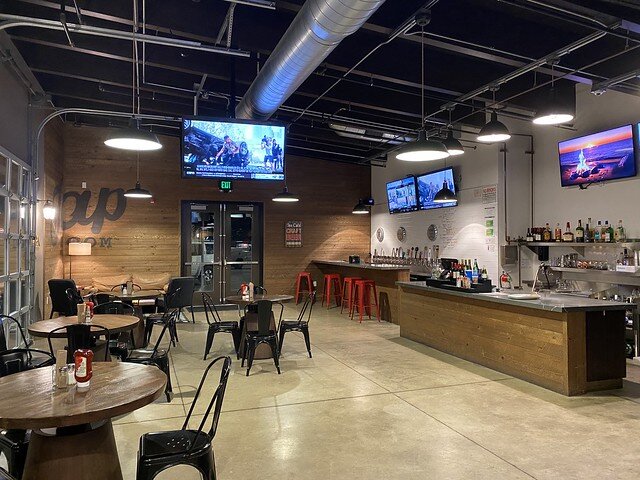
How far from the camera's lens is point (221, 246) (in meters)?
11.0

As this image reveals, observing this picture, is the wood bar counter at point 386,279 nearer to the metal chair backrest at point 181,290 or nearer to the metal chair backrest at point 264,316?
the metal chair backrest at point 181,290

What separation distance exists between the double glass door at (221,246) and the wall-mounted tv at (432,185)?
3852 millimetres

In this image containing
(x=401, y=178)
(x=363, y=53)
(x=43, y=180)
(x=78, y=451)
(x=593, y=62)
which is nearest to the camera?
(x=78, y=451)

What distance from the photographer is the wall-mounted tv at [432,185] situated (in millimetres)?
Result: 8852

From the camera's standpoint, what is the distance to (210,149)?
5719 mm

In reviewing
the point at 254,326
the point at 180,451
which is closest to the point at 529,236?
the point at 254,326

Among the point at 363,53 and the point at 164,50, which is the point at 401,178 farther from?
the point at 164,50

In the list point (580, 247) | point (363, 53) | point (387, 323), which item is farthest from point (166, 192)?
point (580, 247)

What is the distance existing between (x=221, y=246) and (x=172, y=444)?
342 inches

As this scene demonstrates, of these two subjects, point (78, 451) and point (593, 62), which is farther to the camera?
point (593, 62)

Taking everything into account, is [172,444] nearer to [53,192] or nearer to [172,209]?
[53,192]

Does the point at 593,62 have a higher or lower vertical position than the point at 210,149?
higher

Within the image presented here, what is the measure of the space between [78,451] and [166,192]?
8.62 m

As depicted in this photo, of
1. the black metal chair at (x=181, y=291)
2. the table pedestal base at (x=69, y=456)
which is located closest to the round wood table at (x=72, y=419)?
the table pedestal base at (x=69, y=456)
